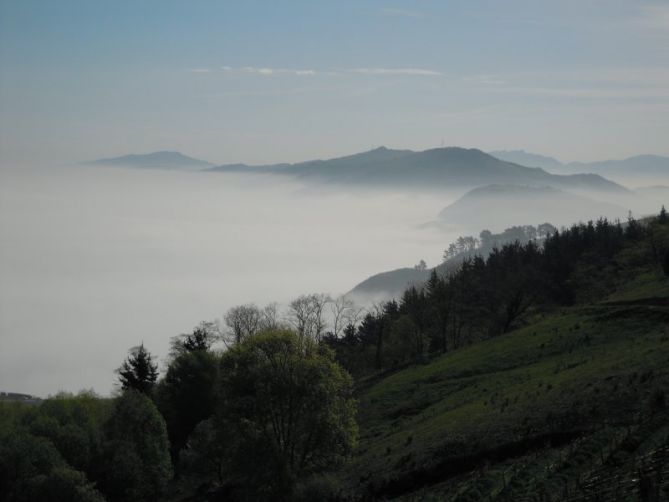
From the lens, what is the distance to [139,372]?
221 feet

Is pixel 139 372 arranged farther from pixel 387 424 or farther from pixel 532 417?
pixel 532 417

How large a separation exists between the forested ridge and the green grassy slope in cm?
11

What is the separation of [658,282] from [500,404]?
32580 millimetres

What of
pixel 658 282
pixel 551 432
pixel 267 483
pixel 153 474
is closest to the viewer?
pixel 551 432

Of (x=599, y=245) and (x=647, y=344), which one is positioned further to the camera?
(x=599, y=245)

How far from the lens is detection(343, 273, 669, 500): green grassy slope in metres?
22.9

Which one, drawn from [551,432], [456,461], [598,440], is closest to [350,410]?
[456,461]

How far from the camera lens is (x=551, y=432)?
27.5 metres

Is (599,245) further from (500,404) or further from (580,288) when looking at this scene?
(500,404)

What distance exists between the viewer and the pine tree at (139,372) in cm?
6694

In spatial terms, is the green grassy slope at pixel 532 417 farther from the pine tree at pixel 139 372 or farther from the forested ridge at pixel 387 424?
the pine tree at pixel 139 372

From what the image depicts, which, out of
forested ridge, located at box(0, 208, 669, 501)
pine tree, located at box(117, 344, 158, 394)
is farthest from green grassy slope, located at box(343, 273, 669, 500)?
pine tree, located at box(117, 344, 158, 394)

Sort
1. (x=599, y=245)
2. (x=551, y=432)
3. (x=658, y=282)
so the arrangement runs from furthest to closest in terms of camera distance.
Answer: (x=599, y=245) < (x=658, y=282) < (x=551, y=432)

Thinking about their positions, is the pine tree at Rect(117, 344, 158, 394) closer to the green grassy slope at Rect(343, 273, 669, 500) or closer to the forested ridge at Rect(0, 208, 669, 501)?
the forested ridge at Rect(0, 208, 669, 501)
